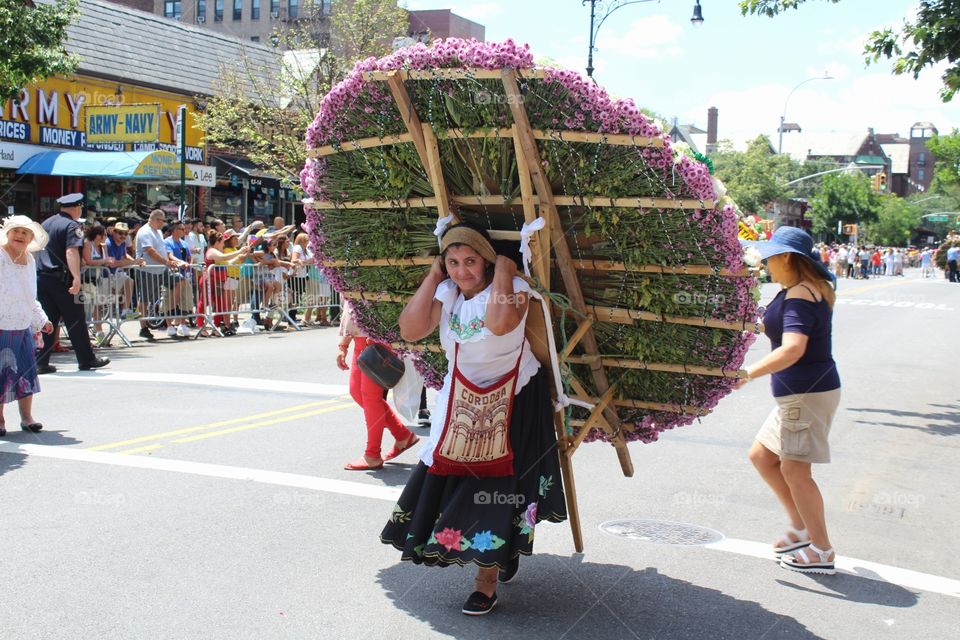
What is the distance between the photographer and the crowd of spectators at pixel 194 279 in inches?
566

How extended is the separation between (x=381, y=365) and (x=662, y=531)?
75.6 inches

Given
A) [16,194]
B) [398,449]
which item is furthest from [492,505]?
[16,194]

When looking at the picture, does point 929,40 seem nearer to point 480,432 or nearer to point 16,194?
point 480,432

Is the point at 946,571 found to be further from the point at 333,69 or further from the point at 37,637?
the point at 333,69

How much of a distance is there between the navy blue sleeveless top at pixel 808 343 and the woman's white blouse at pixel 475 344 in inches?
55.2

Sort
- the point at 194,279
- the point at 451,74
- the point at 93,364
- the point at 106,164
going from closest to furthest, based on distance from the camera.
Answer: the point at 451,74
the point at 93,364
the point at 194,279
the point at 106,164

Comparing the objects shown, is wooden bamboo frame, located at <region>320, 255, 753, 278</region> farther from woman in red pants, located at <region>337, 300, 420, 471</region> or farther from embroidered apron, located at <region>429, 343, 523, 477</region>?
woman in red pants, located at <region>337, 300, 420, 471</region>

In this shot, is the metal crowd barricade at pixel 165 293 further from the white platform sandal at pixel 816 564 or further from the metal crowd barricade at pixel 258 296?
the white platform sandal at pixel 816 564

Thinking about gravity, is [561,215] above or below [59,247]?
above

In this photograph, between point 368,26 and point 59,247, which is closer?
point 59,247

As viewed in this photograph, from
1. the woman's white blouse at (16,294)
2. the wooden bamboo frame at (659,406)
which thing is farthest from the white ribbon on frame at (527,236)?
the woman's white blouse at (16,294)

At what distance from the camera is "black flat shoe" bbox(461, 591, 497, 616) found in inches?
172

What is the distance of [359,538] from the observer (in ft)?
17.8

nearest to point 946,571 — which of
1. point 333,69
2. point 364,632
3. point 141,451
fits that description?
point 364,632
